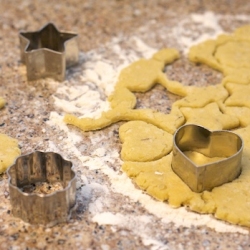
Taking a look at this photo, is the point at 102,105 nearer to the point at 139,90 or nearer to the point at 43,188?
the point at 139,90

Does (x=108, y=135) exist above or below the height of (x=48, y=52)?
below

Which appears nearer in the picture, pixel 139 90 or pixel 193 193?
pixel 193 193

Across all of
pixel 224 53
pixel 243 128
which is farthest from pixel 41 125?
pixel 224 53

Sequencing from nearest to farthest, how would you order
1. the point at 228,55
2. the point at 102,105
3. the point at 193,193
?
the point at 193,193 < the point at 102,105 < the point at 228,55

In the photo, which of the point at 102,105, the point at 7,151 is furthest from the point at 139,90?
the point at 7,151

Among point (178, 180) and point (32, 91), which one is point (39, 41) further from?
point (178, 180)
